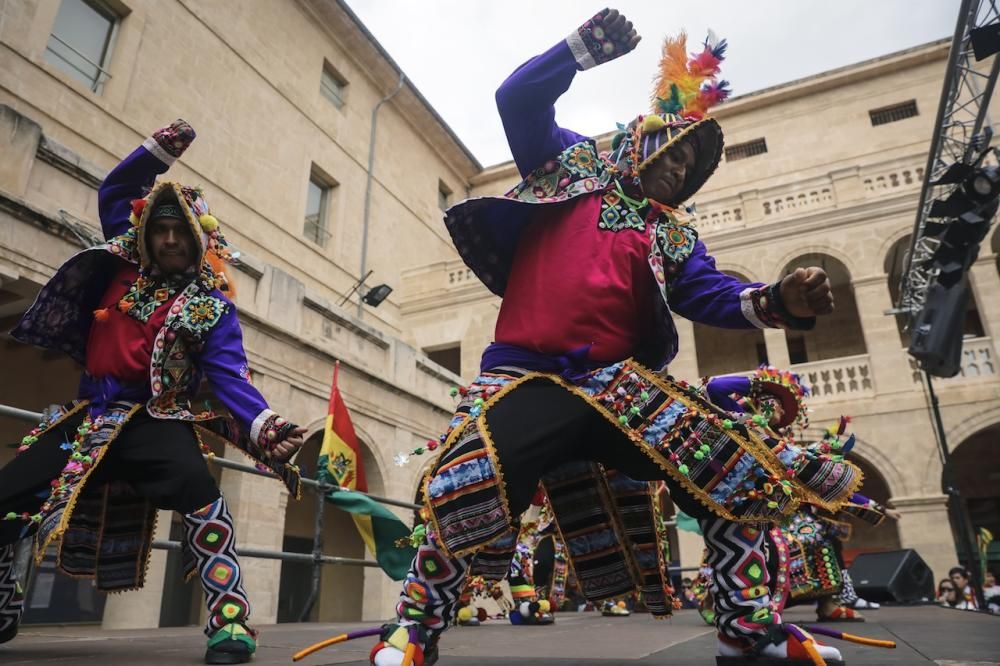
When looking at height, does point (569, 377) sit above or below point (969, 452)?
below

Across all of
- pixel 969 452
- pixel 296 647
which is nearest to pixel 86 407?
pixel 296 647

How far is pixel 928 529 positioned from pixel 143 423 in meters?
14.0

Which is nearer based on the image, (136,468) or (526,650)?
(136,468)

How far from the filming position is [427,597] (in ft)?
6.20

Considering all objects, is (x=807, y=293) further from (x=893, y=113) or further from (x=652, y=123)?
(x=893, y=113)

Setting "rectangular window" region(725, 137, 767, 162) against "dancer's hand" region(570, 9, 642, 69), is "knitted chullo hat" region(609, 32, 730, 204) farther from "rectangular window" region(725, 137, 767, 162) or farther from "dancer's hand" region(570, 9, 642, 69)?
"rectangular window" region(725, 137, 767, 162)

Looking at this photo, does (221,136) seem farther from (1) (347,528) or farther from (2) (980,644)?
(2) (980,644)

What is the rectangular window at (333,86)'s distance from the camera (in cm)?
1721

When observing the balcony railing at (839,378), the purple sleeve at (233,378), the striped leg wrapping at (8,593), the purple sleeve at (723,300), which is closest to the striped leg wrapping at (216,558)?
the purple sleeve at (233,378)

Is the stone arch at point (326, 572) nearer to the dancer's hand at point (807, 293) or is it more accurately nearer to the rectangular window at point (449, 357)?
the rectangular window at point (449, 357)

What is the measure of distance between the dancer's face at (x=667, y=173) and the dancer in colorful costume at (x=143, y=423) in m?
1.63

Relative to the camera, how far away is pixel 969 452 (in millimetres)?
16297

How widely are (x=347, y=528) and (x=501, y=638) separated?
8.75m

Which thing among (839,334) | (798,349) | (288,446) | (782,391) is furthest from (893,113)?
(288,446)
